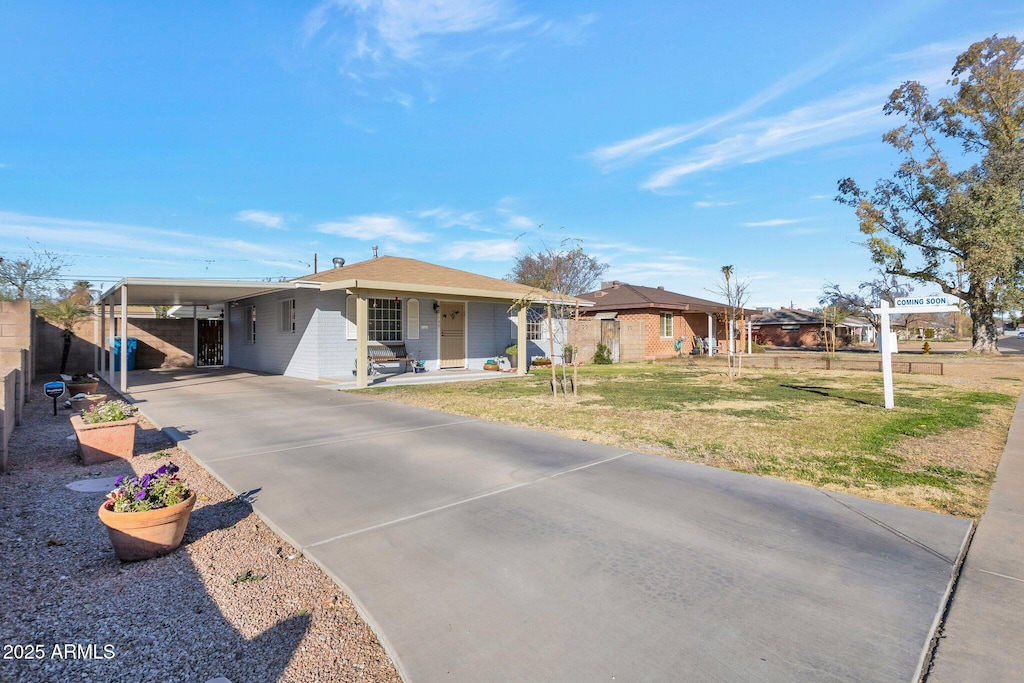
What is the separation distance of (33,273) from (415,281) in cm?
1943

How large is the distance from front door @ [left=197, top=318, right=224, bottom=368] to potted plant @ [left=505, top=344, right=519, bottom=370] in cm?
1141

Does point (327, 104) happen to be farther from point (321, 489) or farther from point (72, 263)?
point (72, 263)

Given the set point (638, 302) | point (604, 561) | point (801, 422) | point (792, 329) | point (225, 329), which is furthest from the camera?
point (792, 329)

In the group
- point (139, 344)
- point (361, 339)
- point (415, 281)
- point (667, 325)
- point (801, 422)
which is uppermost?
point (415, 281)

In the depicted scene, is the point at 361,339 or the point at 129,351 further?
the point at 129,351

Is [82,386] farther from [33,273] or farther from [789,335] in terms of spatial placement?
[789,335]

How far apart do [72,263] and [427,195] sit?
57.1ft

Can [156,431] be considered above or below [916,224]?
below

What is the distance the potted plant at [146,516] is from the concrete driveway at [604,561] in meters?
0.69

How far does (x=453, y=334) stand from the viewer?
16703 millimetres

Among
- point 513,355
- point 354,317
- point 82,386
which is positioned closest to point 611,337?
point 513,355

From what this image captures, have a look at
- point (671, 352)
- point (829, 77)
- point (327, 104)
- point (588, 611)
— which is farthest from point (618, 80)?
point (671, 352)

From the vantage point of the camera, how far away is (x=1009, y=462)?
5.52 meters

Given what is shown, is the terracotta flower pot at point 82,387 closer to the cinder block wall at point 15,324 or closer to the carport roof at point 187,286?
the cinder block wall at point 15,324
